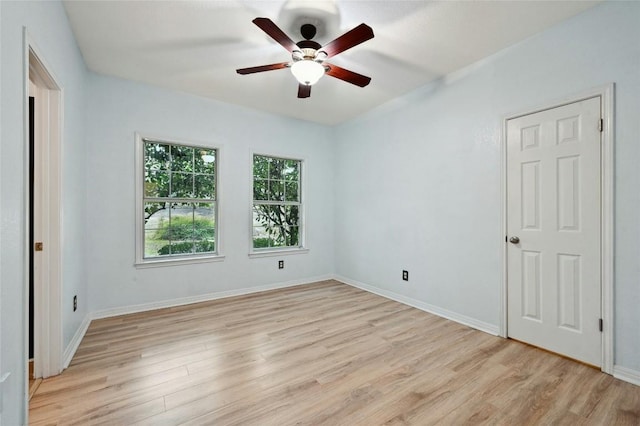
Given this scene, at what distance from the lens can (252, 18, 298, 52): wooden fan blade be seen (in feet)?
6.05

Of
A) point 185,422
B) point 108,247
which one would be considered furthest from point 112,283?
point 185,422

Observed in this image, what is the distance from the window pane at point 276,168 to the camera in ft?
14.8

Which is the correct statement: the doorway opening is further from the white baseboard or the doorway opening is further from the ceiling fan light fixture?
the white baseboard

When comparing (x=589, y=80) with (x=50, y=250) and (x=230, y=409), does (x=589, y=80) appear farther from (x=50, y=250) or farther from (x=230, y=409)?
(x=50, y=250)

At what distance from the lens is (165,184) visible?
362 cm

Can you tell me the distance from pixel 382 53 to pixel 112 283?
387cm

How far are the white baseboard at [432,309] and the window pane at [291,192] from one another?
1658mm

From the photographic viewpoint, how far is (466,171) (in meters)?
3.08

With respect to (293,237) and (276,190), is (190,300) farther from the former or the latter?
(276,190)

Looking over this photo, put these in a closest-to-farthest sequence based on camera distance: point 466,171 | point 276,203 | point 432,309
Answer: point 466,171 → point 432,309 → point 276,203

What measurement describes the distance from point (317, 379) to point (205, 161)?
3102 millimetres

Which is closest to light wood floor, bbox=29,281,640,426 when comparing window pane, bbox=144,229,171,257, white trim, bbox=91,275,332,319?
white trim, bbox=91,275,332,319

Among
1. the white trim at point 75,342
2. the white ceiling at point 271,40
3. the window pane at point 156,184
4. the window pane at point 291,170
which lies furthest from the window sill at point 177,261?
the white ceiling at point 271,40

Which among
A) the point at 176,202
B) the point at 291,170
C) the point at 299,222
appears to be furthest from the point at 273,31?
the point at 299,222
